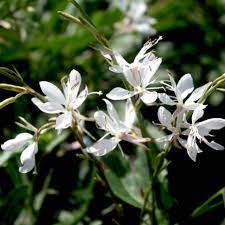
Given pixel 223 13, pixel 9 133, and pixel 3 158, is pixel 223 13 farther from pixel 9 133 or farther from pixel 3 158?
pixel 3 158

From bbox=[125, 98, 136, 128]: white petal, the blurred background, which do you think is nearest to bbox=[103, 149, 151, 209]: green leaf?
the blurred background

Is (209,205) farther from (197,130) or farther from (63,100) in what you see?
(63,100)

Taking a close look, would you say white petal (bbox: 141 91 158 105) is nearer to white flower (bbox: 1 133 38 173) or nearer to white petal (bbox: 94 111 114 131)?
white petal (bbox: 94 111 114 131)

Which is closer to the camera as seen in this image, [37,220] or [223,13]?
[37,220]

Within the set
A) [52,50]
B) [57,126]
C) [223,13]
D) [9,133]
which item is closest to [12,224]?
[9,133]

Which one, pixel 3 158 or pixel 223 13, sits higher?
pixel 3 158

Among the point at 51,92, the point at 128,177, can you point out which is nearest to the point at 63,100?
the point at 51,92

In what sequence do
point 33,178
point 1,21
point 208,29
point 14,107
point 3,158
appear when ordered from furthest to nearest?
1. point 208,29
2. point 1,21
3. point 14,107
4. point 33,178
5. point 3,158

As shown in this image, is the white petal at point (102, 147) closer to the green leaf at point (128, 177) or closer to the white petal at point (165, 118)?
the white petal at point (165, 118)

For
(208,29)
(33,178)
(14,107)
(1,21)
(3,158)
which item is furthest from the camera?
(208,29)
